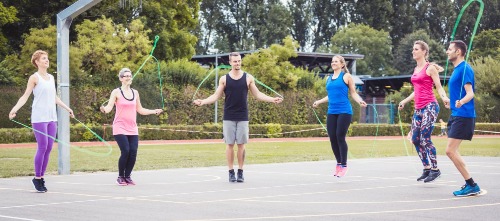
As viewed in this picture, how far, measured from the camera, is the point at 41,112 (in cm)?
1214

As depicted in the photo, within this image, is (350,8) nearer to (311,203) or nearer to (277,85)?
(277,85)

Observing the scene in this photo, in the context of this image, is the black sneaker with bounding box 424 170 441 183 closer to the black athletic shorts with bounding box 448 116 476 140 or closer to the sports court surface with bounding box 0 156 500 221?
the sports court surface with bounding box 0 156 500 221

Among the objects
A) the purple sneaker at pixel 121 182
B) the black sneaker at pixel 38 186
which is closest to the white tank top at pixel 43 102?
the black sneaker at pixel 38 186

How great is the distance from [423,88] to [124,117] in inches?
178

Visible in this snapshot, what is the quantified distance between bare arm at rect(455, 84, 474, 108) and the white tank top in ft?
18.3

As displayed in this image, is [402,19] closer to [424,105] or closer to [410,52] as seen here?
[410,52]

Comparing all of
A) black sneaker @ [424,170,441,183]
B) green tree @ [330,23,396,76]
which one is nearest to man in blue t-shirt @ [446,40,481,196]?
black sneaker @ [424,170,441,183]

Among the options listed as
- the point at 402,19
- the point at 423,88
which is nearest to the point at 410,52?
the point at 402,19

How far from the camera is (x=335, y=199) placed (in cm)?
1073

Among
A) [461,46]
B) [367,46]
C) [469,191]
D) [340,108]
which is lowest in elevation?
[469,191]

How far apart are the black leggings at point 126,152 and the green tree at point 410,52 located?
74.7m

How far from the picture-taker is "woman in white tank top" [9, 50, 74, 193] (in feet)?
39.7

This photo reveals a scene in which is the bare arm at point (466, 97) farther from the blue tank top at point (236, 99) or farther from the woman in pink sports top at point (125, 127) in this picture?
the woman in pink sports top at point (125, 127)

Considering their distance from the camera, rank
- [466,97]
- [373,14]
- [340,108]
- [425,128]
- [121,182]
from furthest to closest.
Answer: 1. [373,14]
2. [340,108]
3. [121,182]
4. [425,128]
5. [466,97]
